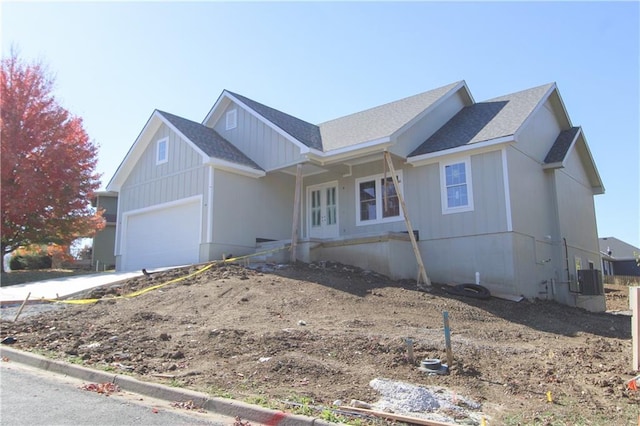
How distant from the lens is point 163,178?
17.7 meters

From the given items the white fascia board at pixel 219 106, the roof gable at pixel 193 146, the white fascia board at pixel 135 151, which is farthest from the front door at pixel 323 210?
the white fascia board at pixel 135 151

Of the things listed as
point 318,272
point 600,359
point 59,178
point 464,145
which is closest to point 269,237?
point 318,272

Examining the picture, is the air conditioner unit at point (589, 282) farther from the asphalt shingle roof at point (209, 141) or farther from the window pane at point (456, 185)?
the asphalt shingle roof at point (209, 141)

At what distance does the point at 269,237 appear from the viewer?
56.6ft

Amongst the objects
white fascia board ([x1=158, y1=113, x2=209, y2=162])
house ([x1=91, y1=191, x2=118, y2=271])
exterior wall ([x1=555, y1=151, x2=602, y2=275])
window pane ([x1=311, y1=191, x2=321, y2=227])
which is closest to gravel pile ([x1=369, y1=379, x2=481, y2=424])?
white fascia board ([x1=158, y1=113, x2=209, y2=162])

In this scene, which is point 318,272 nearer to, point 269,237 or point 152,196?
point 269,237

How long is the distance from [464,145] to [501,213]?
2.14 meters

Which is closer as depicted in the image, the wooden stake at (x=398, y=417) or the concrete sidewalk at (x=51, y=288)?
the wooden stake at (x=398, y=417)

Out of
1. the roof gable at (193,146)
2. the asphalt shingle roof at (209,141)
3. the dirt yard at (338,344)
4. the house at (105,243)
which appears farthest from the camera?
the house at (105,243)

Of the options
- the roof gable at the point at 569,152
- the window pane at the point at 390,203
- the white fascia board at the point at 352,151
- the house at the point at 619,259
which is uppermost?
the roof gable at the point at 569,152

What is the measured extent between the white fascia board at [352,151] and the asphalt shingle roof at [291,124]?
370 mm

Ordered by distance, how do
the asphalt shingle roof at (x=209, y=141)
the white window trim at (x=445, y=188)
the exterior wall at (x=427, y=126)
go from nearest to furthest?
the white window trim at (x=445, y=188) → the exterior wall at (x=427, y=126) → the asphalt shingle roof at (x=209, y=141)

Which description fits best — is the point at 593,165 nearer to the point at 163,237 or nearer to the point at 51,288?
the point at 163,237

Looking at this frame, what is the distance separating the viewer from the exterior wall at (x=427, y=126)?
15234mm
